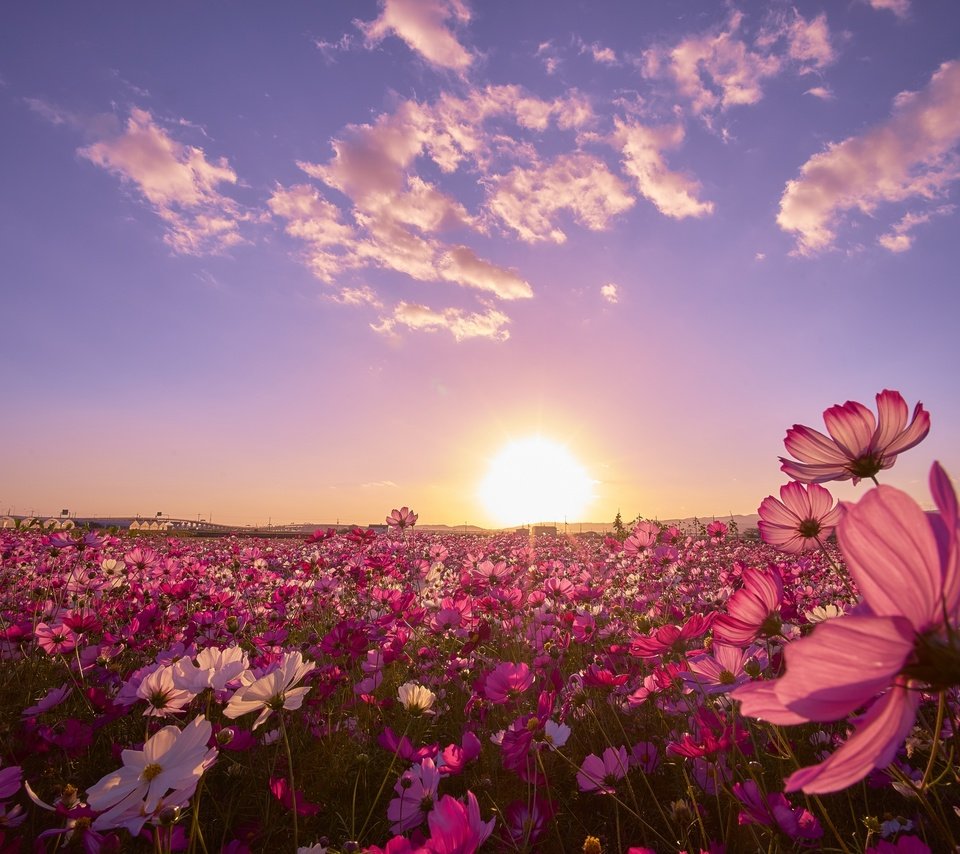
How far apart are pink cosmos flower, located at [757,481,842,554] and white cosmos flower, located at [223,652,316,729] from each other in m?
1.25

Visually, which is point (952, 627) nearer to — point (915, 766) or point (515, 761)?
point (515, 761)

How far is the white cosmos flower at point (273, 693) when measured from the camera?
1355mm

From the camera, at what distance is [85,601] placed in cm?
396

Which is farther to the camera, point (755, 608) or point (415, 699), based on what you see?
point (415, 699)

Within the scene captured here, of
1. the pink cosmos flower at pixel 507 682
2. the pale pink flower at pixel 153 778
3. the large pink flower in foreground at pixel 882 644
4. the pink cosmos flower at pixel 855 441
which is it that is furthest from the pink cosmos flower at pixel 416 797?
the large pink flower in foreground at pixel 882 644

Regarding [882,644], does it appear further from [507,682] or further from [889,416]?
[507,682]

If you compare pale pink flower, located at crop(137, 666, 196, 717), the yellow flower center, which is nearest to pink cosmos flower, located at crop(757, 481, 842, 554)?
the yellow flower center

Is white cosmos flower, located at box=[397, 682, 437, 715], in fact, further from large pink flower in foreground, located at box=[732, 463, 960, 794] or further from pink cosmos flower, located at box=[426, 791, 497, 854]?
large pink flower in foreground, located at box=[732, 463, 960, 794]

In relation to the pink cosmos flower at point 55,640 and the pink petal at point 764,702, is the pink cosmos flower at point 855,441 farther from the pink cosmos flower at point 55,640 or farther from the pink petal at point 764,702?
the pink cosmos flower at point 55,640

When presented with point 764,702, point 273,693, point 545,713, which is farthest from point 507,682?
point 764,702

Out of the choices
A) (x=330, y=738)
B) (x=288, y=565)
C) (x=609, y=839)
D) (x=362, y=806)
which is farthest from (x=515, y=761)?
(x=288, y=565)

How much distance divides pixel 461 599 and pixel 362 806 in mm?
1065

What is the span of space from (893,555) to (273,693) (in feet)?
4.74

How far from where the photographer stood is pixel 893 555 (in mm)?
489
